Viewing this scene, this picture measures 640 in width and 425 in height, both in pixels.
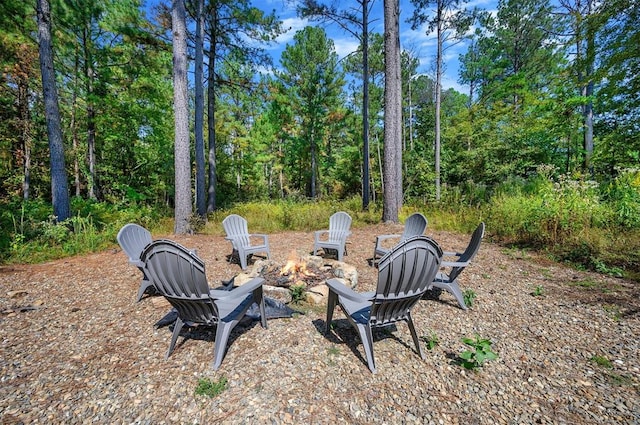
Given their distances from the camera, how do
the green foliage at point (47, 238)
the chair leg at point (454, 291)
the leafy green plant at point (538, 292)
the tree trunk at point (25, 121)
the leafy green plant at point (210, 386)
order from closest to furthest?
the leafy green plant at point (210, 386), the chair leg at point (454, 291), the leafy green plant at point (538, 292), the green foliage at point (47, 238), the tree trunk at point (25, 121)

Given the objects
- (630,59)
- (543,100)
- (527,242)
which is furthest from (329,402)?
(543,100)

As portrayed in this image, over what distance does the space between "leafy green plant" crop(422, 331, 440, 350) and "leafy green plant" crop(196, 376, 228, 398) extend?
155cm

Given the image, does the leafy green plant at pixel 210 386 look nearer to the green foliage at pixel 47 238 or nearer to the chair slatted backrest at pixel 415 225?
the chair slatted backrest at pixel 415 225

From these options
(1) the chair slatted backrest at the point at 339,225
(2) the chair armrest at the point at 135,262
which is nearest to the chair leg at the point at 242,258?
(2) the chair armrest at the point at 135,262

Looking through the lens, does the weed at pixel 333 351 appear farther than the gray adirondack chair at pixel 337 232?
No

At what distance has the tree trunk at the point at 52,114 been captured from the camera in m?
5.39

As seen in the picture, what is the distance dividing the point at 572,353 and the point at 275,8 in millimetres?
10393

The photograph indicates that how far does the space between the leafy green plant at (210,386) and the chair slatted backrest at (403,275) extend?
3.50 feet

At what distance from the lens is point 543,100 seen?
9109mm

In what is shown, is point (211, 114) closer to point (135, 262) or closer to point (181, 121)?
point (181, 121)

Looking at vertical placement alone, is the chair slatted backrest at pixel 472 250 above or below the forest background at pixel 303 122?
below

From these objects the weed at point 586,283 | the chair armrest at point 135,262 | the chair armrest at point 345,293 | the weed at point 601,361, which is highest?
the chair armrest at point 135,262

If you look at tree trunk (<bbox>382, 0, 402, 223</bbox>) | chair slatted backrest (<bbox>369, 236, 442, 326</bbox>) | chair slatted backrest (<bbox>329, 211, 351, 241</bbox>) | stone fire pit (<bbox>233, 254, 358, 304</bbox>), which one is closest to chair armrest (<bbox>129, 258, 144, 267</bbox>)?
stone fire pit (<bbox>233, 254, 358, 304</bbox>)

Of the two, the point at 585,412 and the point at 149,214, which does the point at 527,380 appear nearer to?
the point at 585,412
